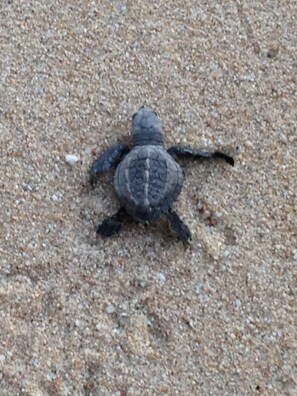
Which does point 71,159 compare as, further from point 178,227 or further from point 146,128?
point 178,227

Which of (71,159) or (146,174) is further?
(71,159)

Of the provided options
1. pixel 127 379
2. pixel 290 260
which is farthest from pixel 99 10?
pixel 127 379

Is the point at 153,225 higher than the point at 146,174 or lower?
lower

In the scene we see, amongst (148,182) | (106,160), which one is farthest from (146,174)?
(106,160)

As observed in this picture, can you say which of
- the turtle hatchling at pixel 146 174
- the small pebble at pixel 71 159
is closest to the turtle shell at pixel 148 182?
the turtle hatchling at pixel 146 174
